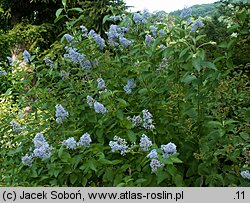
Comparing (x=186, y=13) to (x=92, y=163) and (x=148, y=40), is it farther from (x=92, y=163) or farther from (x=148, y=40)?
(x=92, y=163)

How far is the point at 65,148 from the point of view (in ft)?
7.82

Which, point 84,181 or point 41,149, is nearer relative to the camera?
point 41,149

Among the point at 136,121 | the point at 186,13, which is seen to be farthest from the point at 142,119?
the point at 186,13

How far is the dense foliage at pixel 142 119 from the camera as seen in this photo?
88.8 inches

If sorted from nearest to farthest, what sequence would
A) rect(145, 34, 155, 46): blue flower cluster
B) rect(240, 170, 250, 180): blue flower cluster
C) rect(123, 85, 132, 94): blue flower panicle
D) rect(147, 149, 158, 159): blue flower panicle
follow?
rect(147, 149, 158, 159): blue flower panicle → rect(240, 170, 250, 180): blue flower cluster → rect(123, 85, 132, 94): blue flower panicle → rect(145, 34, 155, 46): blue flower cluster

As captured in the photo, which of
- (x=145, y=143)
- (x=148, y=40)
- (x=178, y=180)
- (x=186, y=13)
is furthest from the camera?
(x=148, y=40)

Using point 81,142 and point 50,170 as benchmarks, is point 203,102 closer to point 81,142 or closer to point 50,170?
point 81,142

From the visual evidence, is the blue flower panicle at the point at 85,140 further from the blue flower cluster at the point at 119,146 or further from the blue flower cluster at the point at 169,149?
Answer: the blue flower cluster at the point at 169,149

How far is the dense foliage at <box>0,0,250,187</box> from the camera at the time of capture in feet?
7.40

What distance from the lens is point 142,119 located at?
2.43 m

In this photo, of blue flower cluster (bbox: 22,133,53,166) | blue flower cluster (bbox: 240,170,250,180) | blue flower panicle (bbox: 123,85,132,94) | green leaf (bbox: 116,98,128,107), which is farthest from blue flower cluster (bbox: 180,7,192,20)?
blue flower cluster (bbox: 22,133,53,166)

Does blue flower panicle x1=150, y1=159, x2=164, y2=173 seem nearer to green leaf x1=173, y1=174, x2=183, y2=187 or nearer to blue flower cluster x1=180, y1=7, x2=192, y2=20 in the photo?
green leaf x1=173, y1=174, x2=183, y2=187
